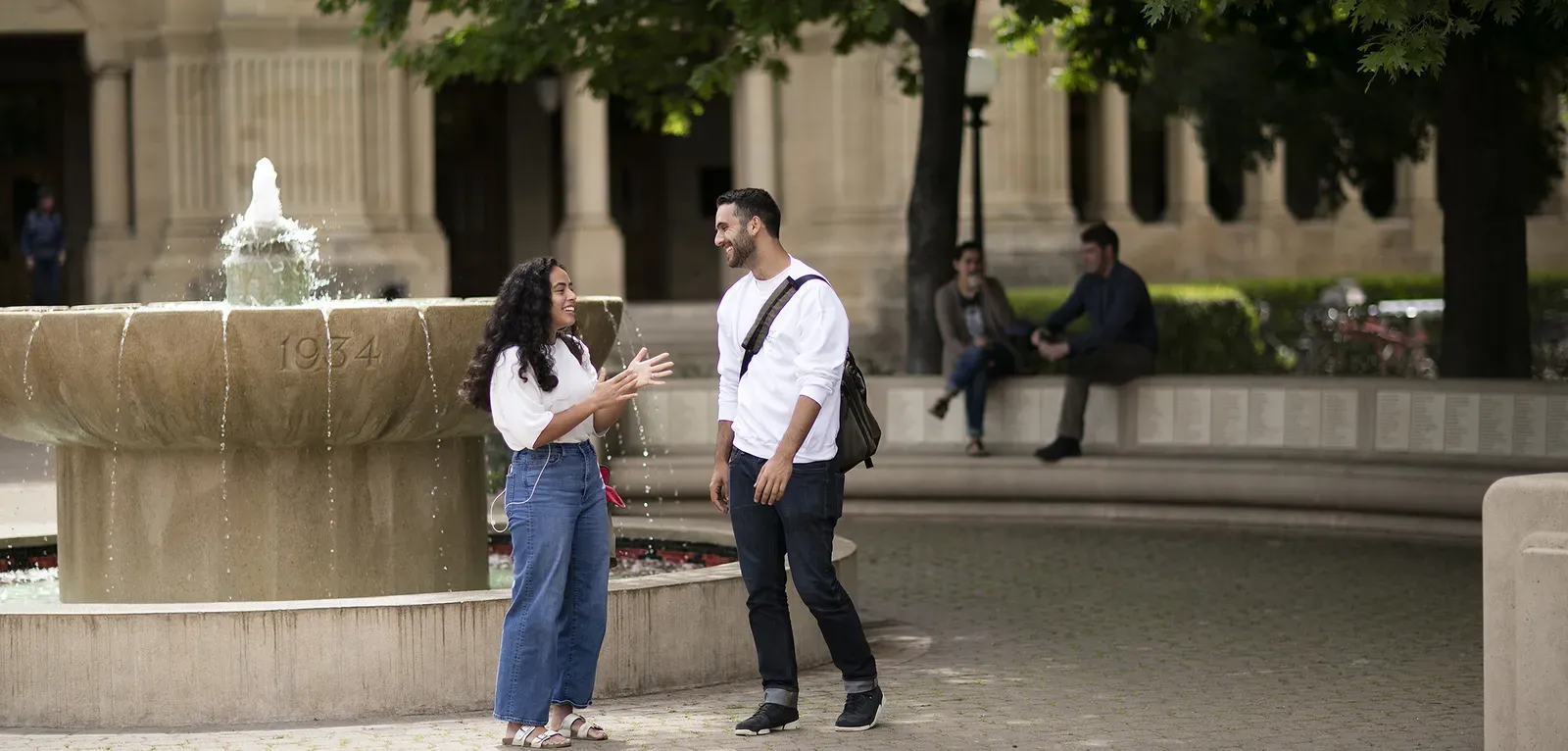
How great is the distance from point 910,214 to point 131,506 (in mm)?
8927

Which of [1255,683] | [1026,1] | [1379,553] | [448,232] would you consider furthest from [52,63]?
[1255,683]

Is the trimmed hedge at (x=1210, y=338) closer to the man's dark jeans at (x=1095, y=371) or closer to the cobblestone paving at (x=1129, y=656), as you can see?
the man's dark jeans at (x=1095, y=371)

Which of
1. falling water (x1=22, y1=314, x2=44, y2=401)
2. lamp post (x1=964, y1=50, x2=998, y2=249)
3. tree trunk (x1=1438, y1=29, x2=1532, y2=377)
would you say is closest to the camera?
falling water (x1=22, y1=314, x2=44, y2=401)

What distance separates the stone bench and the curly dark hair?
6.78 meters

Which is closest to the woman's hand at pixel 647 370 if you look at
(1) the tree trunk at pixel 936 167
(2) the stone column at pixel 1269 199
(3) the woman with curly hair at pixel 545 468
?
(3) the woman with curly hair at pixel 545 468

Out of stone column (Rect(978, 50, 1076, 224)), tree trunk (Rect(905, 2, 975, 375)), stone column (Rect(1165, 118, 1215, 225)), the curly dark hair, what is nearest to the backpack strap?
the curly dark hair

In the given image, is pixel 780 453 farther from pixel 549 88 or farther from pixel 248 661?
pixel 549 88

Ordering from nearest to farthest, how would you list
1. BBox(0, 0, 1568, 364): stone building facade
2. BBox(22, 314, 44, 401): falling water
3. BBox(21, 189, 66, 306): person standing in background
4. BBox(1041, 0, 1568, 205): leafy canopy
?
BBox(22, 314, 44, 401): falling water → BBox(1041, 0, 1568, 205): leafy canopy → BBox(0, 0, 1568, 364): stone building facade → BBox(21, 189, 66, 306): person standing in background

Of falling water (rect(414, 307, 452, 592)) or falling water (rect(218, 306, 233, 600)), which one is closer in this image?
falling water (rect(218, 306, 233, 600))

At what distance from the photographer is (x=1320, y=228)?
39469mm

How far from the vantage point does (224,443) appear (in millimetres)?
8555

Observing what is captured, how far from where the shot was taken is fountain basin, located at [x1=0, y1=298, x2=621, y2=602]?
826cm

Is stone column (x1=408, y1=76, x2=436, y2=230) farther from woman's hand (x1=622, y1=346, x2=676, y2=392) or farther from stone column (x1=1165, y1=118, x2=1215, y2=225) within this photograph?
woman's hand (x1=622, y1=346, x2=676, y2=392)

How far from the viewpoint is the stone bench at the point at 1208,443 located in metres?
13.0
